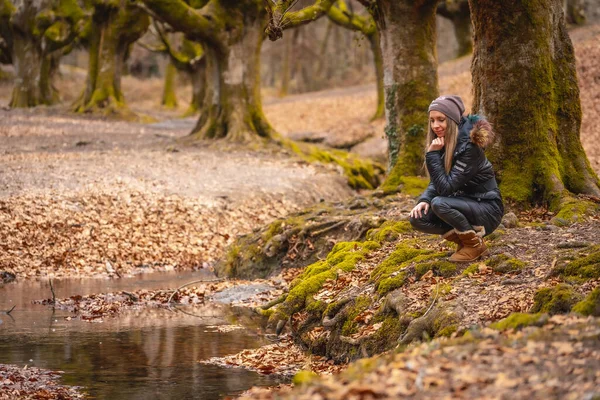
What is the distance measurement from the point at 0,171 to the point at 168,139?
9.50 m

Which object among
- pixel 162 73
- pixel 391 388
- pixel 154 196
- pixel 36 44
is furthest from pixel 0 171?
pixel 162 73

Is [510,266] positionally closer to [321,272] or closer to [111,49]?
[321,272]

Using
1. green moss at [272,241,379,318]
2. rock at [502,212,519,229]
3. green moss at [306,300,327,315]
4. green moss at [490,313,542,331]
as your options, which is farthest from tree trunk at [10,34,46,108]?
green moss at [490,313,542,331]

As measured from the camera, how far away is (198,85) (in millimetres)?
41219

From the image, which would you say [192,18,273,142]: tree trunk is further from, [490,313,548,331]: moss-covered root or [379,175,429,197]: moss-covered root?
[490,313,548,331]: moss-covered root

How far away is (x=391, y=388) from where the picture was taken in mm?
4770

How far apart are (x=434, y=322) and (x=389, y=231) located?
3689mm

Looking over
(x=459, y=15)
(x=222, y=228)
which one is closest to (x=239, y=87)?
(x=222, y=228)

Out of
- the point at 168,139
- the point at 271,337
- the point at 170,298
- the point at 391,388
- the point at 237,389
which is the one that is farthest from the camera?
the point at 168,139

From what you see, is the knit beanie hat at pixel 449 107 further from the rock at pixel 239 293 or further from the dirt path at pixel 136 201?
the dirt path at pixel 136 201

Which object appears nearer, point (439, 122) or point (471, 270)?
point (439, 122)

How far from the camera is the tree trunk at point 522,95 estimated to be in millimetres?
10289

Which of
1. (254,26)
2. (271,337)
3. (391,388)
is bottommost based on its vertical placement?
(271,337)

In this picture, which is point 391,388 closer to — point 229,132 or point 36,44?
point 229,132
